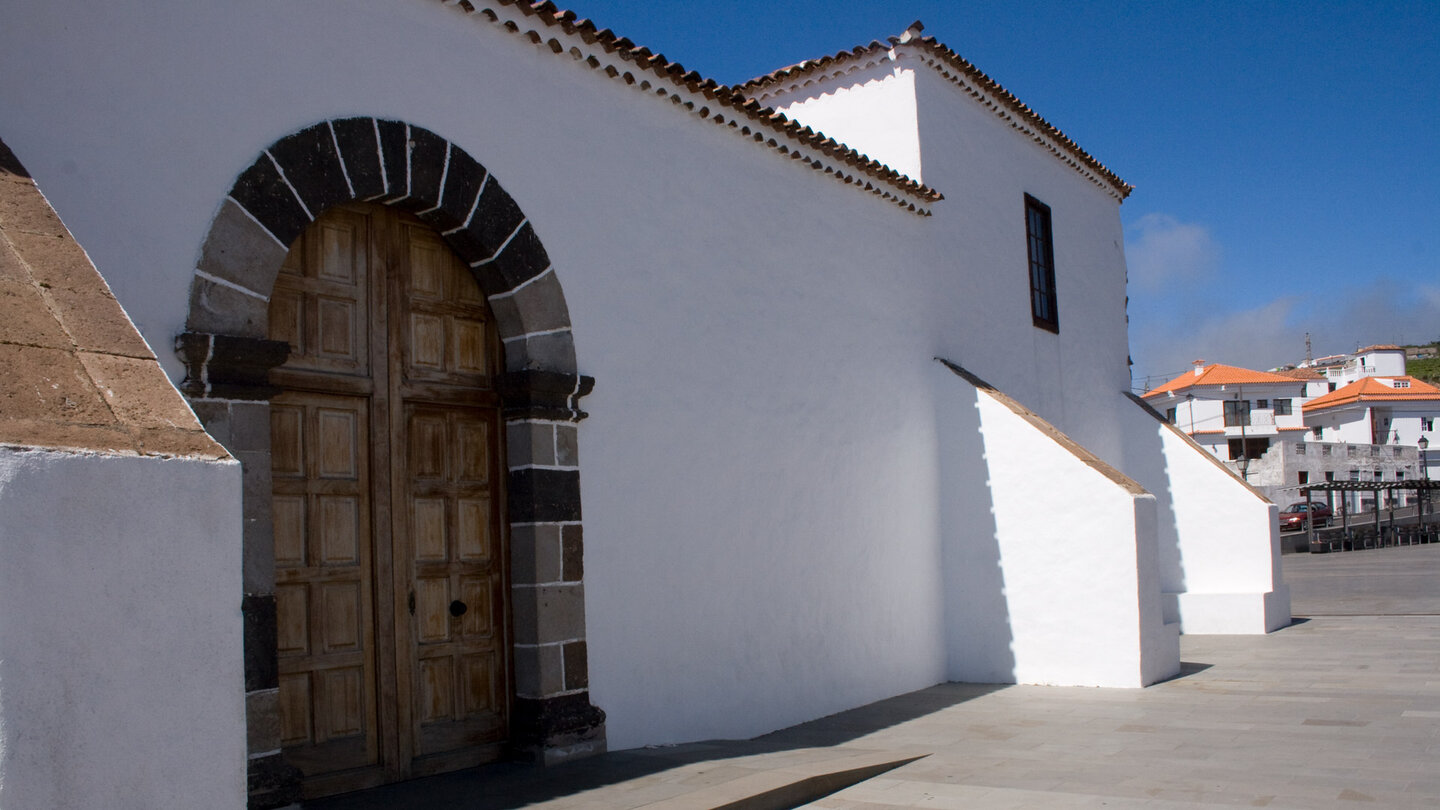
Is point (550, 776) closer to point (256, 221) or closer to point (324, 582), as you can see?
point (324, 582)

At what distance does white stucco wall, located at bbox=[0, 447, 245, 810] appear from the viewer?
2402 mm

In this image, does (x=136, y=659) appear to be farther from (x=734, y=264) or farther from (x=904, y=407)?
(x=904, y=407)

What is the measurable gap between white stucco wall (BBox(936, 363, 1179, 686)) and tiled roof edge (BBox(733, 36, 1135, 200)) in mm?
2980

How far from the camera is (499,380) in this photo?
5645 mm

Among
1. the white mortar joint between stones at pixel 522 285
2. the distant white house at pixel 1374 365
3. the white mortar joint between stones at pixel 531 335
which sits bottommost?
the white mortar joint between stones at pixel 531 335

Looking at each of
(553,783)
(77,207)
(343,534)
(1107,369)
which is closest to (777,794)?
(553,783)

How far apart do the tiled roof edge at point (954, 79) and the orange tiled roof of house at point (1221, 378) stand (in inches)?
1550

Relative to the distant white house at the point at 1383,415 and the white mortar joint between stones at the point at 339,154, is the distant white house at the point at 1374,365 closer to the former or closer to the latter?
the distant white house at the point at 1383,415

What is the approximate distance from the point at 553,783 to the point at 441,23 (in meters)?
3.67

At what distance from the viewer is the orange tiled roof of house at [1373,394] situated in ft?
167

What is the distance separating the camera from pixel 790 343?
25.3 ft

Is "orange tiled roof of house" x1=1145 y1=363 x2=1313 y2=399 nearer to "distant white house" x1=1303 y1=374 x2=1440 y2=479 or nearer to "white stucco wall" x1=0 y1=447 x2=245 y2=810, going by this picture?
"distant white house" x1=1303 y1=374 x2=1440 y2=479

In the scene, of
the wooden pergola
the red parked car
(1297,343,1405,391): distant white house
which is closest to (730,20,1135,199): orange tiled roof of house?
the wooden pergola

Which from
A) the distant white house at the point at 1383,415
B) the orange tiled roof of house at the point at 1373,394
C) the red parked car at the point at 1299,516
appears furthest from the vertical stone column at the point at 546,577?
the orange tiled roof of house at the point at 1373,394
